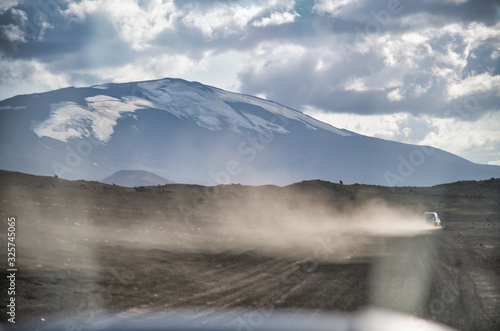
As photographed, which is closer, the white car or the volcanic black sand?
Result: the volcanic black sand

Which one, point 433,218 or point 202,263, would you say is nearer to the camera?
point 202,263

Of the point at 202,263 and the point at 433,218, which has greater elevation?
the point at 433,218

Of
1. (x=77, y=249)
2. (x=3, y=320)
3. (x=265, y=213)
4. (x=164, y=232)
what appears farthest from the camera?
(x=265, y=213)

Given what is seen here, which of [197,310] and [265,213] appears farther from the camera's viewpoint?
[265,213]

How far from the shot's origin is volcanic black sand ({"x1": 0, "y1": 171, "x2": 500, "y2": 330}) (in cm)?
1752

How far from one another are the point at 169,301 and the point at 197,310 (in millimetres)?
1516

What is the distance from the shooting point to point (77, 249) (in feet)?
84.6

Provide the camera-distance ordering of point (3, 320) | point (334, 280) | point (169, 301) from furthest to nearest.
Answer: point (334, 280)
point (169, 301)
point (3, 320)

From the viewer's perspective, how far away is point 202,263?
86.6 ft

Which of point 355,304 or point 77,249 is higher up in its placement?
point 77,249

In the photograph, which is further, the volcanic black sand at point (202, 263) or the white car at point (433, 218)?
the white car at point (433, 218)

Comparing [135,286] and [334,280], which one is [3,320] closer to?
[135,286]

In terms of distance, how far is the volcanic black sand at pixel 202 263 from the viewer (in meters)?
17.5

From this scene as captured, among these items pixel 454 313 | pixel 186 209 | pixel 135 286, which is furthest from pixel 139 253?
pixel 186 209
